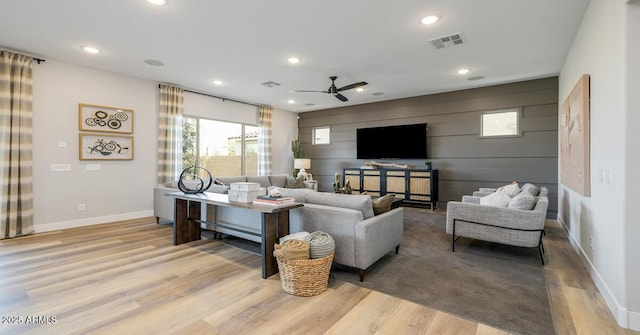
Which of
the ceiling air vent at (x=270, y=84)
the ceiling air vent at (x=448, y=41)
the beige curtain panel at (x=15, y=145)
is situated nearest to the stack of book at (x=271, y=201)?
the ceiling air vent at (x=448, y=41)

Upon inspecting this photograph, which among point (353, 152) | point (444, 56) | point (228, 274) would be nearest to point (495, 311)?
point (228, 274)

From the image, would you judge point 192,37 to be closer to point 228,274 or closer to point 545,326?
point 228,274

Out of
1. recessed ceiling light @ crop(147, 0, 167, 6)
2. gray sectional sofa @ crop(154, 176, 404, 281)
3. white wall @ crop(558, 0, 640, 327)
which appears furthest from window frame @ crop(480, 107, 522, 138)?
recessed ceiling light @ crop(147, 0, 167, 6)

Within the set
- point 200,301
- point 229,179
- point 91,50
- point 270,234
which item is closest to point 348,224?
point 270,234

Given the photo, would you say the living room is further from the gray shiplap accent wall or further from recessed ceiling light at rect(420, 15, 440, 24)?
recessed ceiling light at rect(420, 15, 440, 24)

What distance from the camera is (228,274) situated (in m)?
2.79

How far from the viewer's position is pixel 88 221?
4.78 meters

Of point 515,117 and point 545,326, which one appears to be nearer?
point 545,326

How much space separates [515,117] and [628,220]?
4401mm

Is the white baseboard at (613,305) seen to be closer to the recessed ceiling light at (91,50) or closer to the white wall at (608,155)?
the white wall at (608,155)

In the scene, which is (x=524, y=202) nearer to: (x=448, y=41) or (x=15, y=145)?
(x=448, y=41)

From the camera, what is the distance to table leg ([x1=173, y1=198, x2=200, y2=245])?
3723 mm

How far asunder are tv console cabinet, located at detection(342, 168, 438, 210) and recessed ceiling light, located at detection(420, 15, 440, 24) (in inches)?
141

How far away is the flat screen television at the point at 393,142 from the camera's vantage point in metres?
6.70
